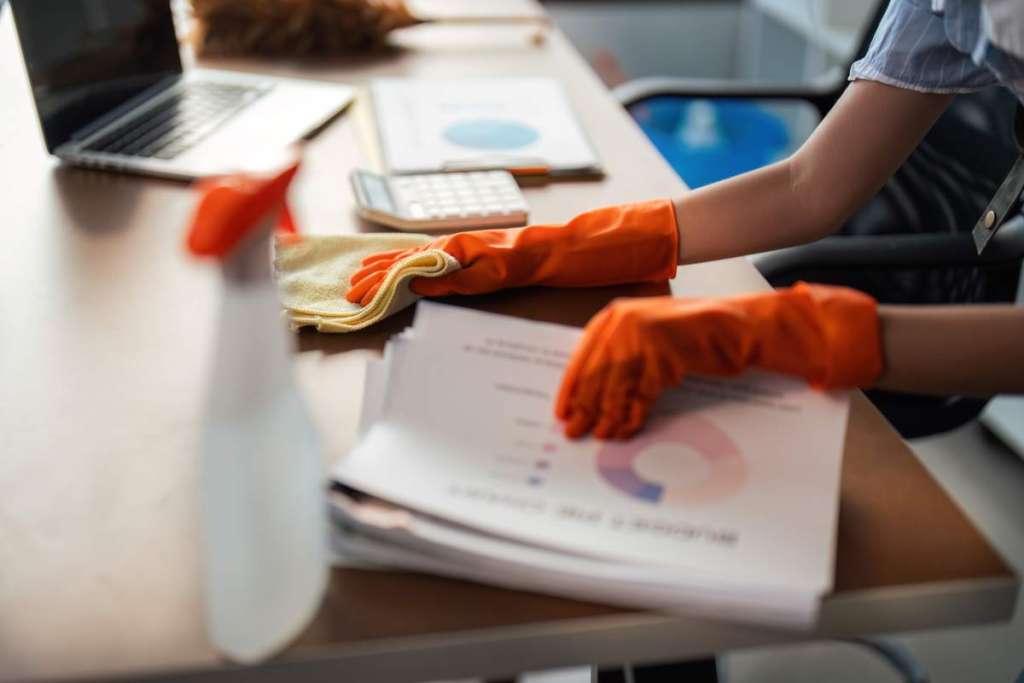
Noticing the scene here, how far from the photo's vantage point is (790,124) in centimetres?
313

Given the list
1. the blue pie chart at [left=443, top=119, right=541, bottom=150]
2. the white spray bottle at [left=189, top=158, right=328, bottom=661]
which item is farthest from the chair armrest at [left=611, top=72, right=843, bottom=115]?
the white spray bottle at [left=189, top=158, right=328, bottom=661]

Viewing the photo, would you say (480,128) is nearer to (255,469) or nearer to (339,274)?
(339,274)

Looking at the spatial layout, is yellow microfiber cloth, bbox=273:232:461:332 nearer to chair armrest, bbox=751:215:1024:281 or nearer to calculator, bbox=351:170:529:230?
calculator, bbox=351:170:529:230

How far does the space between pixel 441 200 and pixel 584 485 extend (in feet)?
1.72

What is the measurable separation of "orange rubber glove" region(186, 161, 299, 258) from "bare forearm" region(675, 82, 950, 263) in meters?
0.57

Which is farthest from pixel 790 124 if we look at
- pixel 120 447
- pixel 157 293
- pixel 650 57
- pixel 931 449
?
pixel 120 447

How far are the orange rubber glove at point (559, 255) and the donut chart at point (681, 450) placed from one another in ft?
0.89

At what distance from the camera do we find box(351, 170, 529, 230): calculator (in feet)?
3.50

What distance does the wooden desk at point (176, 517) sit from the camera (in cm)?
57

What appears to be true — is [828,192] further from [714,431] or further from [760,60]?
[760,60]

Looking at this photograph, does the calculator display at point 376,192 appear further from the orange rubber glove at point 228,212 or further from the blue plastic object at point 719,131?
the blue plastic object at point 719,131

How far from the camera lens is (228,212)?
18.8 inches

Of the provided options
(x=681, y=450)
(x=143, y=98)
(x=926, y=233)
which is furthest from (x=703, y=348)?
(x=143, y=98)

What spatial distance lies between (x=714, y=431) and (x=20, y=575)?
17.5 inches
